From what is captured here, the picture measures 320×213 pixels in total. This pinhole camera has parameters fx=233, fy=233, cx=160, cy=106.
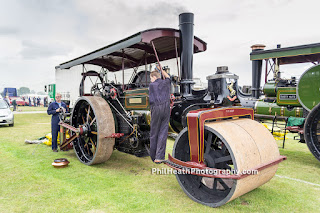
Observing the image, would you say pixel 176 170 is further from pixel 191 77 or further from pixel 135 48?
pixel 135 48

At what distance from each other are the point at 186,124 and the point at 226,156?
1.16 meters

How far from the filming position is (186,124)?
3.47 meters

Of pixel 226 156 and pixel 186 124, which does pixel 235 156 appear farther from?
pixel 186 124

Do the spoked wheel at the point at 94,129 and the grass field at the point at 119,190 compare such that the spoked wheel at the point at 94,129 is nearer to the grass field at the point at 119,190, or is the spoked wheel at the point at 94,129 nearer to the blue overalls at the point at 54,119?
the grass field at the point at 119,190

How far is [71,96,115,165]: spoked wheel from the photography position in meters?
3.48

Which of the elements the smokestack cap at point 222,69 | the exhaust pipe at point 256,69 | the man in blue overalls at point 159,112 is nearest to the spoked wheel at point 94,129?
the man in blue overalls at point 159,112

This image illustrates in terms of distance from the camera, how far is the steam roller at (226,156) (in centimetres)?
206

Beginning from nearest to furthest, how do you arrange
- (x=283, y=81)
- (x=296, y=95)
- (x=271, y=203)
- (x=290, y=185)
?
(x=271, y=203)
(x=290, y=185)
(x=296, y=95)
(x=283, y=81)

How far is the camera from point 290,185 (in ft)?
9.82

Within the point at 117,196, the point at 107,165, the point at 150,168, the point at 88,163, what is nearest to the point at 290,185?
the point at 150,168

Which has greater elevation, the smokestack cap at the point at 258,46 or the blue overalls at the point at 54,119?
the smokestack cap at the point at 258,46

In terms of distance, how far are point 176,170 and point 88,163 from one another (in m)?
1.80

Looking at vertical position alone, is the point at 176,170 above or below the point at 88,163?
above

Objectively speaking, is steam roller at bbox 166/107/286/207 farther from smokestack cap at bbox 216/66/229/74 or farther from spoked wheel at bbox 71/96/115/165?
spoked wheel at bbox 71/96/115/165
